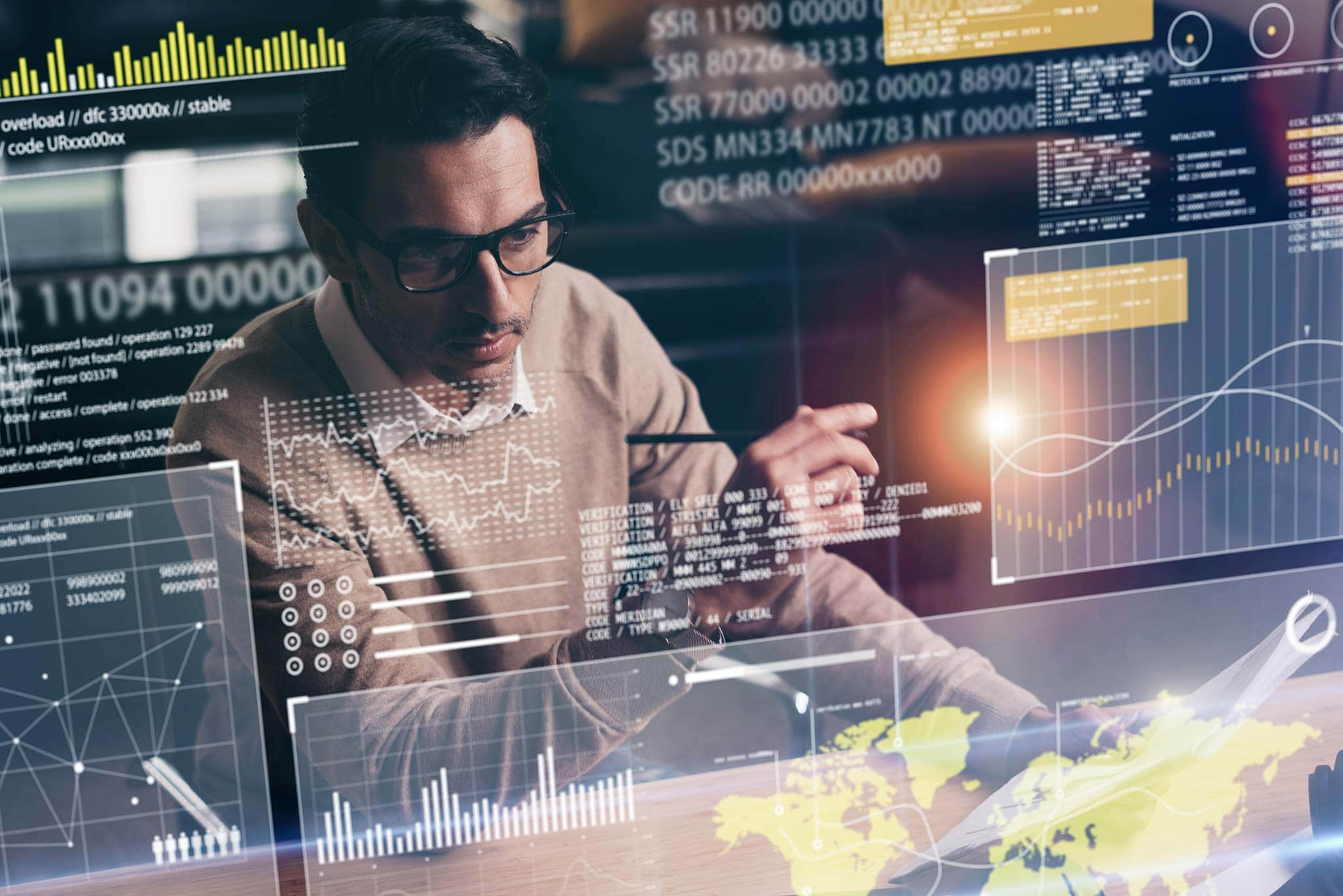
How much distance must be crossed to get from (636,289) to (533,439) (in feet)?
0.58

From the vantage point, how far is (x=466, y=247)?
1.13 meters

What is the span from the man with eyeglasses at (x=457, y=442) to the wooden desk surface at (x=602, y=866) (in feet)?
0.25

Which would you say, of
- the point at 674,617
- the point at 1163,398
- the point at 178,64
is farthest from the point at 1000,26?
the point at 178,64

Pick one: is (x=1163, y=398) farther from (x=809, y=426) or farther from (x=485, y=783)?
(x=485, y=783)

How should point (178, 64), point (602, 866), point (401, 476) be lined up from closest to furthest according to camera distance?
point (178, 64) < point (401, 476) < point (602, 866)

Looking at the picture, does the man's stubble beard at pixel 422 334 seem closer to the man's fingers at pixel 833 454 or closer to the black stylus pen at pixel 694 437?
the black stylus pen at pixel 694 437

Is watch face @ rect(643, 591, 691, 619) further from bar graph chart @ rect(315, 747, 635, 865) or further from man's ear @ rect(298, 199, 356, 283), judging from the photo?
man's ear @ rect(298, 199, 356, 283)

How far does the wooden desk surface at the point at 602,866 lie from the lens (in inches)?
47.8

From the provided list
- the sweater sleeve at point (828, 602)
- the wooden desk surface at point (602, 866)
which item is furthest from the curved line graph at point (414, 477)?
the wooden desk surface at point (602, 866)

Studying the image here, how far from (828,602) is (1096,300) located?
43 cm

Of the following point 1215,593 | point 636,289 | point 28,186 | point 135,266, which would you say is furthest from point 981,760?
point 28,186

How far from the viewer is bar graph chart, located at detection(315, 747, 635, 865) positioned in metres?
Result: 1.23

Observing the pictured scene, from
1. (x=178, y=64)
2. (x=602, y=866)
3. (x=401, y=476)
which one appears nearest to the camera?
(x=178, y=64)

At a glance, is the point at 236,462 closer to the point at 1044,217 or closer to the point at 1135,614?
the point at 1044,217
